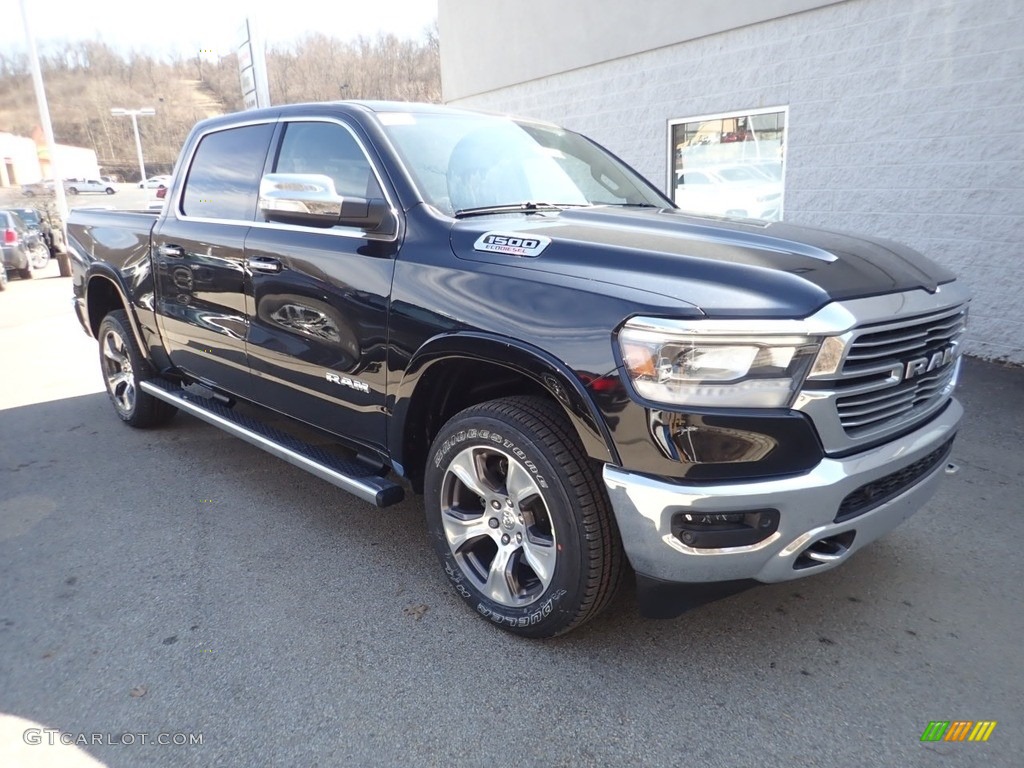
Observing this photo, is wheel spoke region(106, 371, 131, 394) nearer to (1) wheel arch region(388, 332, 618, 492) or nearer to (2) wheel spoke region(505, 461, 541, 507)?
(1) wheel arch region(388, 332, 618, 492)

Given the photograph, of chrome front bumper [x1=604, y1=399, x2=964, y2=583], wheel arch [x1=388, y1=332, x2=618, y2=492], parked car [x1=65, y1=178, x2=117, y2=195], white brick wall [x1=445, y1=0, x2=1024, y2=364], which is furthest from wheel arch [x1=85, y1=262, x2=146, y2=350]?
parked car [x1=65, y1=178, x2=117, y2=195]

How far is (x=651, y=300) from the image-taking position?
7.64 feet

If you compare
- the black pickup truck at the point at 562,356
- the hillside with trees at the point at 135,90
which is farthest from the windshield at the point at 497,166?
the hillside with trees at the point at 135,90

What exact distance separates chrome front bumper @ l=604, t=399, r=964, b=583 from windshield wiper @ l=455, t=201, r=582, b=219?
4.30 ft

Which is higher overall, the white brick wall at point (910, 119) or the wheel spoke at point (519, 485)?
the white brick wall at point (910, 119)

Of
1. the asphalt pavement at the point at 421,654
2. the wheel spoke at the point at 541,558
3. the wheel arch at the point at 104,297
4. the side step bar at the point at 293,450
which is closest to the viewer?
the asphalt pavement at the point at 421,654

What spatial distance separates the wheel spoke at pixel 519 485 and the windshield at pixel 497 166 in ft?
3.69

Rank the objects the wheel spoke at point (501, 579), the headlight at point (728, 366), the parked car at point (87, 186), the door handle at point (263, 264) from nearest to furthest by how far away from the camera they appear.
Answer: the headlight at point (728, 366) → the wheel spoke at point (501, 579) → the door handle at point (263, 264) → the parked car at point (87, 186)

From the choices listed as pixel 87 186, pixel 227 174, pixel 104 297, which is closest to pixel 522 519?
pixel 227 174

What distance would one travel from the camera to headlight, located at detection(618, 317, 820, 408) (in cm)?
224

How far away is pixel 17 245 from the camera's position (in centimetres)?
1709

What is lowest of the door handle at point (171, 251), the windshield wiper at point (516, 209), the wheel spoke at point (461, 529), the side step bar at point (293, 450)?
the wheel spoke at point (461, 529)

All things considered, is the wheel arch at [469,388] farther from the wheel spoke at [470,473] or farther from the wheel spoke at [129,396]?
the wheel spoke at [129,396]

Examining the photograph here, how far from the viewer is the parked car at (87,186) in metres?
59.9
